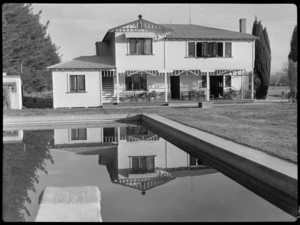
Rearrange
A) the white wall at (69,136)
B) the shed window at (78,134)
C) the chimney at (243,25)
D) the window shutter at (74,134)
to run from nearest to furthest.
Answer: the white wall at (69,136)
the shed window at (78,134)
the window shutter at (74,134)
the chimney at (243,25)

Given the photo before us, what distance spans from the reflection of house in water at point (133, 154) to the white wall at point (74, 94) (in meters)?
7.73

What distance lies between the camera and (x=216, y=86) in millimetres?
31297

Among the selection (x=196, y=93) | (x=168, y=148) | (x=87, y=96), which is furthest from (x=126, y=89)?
(x=168, y=148)

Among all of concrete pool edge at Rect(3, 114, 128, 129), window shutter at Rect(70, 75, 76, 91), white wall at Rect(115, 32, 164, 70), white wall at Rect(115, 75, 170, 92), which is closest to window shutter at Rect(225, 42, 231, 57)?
white wall at Rect(115, 32, 164, 70)

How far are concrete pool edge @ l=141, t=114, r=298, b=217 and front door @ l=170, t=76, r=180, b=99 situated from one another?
56.9 ft

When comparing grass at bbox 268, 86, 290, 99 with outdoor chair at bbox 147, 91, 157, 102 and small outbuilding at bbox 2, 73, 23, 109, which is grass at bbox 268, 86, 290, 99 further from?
small outbuilding at bbox 2, 73, 23, 109

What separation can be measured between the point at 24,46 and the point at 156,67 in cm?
1870

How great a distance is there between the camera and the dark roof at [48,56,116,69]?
26438 millimetres

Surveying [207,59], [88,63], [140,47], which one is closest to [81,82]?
[88,63]

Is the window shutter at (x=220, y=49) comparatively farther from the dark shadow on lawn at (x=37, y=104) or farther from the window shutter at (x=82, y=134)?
the window shutter at (x=82, y=134)

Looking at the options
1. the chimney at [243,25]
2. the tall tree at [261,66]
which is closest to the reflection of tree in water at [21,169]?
the chimney at [243,25]

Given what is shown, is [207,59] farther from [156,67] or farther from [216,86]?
[156,67]

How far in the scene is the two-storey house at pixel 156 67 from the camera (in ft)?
87.4

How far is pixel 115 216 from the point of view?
6988 millimetres
